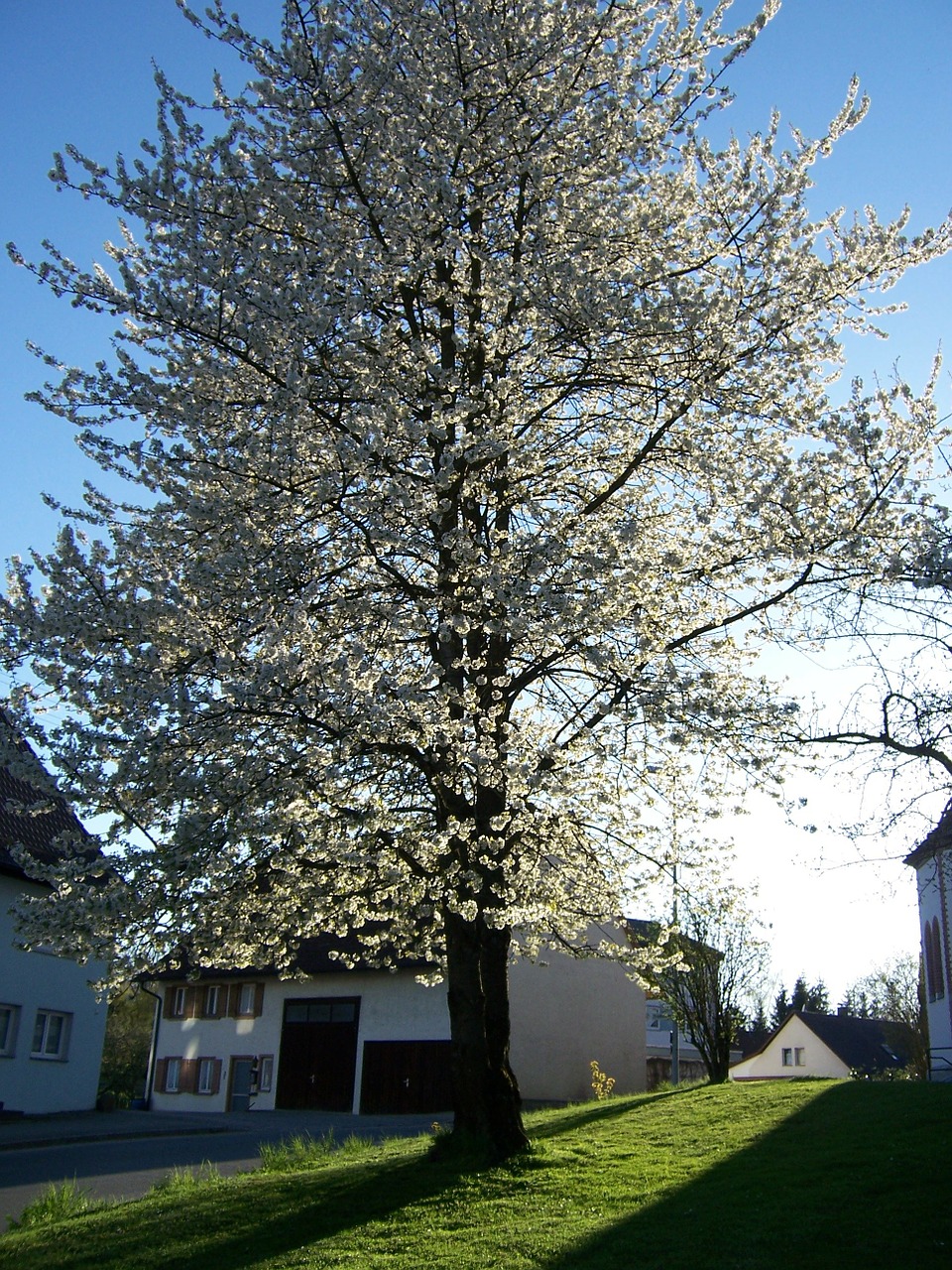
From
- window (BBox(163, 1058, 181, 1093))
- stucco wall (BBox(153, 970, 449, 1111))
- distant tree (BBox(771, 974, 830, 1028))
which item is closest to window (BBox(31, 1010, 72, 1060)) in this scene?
stucco wall (BBox(153, 970, 449, 1111))

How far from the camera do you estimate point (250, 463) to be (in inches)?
389

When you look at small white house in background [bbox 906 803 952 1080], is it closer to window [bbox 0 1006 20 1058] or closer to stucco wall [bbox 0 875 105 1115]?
stucco wall [bbox 0 875 105 1115]

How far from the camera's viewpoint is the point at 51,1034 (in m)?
24.3

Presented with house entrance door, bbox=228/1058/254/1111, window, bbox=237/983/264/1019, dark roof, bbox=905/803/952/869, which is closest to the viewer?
dark roof, bbox=905/803/952/869

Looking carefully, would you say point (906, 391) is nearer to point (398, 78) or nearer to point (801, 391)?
point (801, 391)

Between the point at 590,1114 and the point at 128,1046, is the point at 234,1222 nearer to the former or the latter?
the point at 590,1114

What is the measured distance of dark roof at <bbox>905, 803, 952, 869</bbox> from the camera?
9805mm

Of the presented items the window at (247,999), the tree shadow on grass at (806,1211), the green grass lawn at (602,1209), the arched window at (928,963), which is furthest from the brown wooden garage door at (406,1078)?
the tree shadow on grass at (806,1211)

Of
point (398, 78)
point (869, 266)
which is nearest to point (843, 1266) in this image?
point (869, 266)

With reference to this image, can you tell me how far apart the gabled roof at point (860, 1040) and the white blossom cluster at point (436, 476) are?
43993 millimetres

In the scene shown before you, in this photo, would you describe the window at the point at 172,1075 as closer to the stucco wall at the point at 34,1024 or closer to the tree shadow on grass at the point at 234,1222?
the stucco wall at the point at 34,1024

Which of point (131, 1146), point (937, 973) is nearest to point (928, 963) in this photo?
point (937, 973)

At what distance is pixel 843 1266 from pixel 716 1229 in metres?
1.26

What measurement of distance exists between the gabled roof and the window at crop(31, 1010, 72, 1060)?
37.3 m
